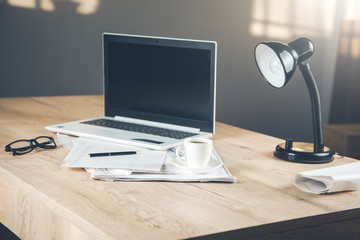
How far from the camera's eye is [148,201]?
1041 mm

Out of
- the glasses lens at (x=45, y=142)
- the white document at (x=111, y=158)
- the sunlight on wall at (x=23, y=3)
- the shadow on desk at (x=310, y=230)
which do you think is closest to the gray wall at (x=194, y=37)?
the sunlight on wall at (x=23, y=3)

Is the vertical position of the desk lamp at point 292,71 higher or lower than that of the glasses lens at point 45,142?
higher

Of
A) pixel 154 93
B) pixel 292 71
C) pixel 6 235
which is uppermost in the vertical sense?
pixel 292 71

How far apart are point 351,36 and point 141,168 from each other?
146 inches

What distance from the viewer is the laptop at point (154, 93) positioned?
4.93 ft

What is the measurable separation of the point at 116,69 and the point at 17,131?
1.24 feet

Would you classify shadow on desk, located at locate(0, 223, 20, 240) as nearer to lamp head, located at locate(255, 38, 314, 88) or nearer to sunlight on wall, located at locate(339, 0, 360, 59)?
lamp head, located at locate(255, 38, 314, 88)

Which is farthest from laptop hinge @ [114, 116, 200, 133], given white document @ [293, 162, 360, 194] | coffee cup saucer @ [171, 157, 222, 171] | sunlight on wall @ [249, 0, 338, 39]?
sunlight on wall @ [249, 0, 338, 39]

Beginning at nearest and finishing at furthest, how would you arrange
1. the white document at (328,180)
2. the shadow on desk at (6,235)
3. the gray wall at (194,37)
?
the white document at (328,180) < the shadow on desk at (6,235) < the gray wall at (194,37)

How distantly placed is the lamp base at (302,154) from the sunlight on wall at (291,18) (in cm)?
308

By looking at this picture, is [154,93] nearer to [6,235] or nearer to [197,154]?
[197,154]

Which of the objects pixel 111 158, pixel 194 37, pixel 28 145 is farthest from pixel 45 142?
pixel 194 37

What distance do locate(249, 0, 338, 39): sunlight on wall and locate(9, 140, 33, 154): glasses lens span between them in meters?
3.18

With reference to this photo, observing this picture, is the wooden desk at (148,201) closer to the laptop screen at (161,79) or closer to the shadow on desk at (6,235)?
the laptop screen at (161,79)
